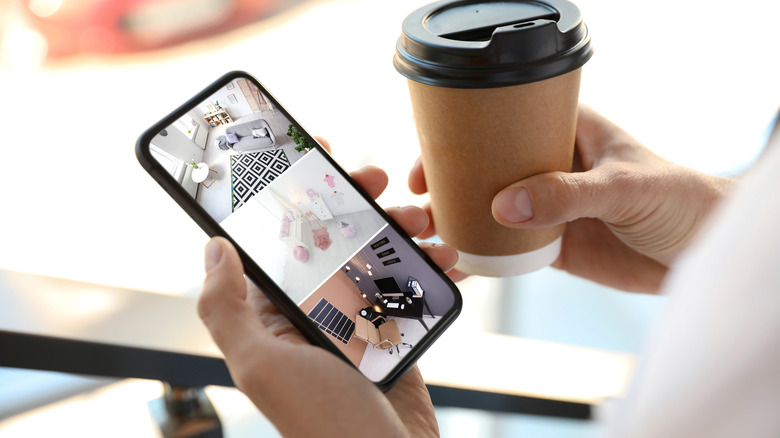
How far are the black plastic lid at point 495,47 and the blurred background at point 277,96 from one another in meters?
0.86

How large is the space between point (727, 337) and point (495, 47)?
49 cm

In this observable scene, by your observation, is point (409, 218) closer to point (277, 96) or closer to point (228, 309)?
point (228, 309)

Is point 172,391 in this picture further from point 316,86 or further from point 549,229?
point 316,86

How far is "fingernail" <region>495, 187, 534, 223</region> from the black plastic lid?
158 millimetres

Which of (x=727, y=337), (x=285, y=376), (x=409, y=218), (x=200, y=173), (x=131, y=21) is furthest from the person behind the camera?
(x=131, y=21)

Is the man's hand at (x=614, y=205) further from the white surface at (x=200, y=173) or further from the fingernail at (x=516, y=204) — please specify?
the white surface at (x=200, y=173)

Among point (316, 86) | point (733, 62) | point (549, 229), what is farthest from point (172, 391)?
point (733, 62)

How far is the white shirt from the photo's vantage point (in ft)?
0.78

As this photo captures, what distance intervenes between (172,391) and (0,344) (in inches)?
7.8

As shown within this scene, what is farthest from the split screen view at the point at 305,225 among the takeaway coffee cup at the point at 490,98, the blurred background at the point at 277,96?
the blurred background at the point at 277,96

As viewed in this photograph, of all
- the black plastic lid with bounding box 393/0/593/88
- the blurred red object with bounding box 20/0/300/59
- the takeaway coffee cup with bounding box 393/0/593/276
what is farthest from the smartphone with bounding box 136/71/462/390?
the blurred red object with bounding box 20/0/300/59

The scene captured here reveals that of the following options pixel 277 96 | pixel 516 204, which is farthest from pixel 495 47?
pixel 277 96

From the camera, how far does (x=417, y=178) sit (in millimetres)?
1050

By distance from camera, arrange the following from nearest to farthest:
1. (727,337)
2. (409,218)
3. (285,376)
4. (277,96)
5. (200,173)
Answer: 1. (727,337)
2. (285,376)
3. (200,173)
4. (409,218)
5. (277,96)
